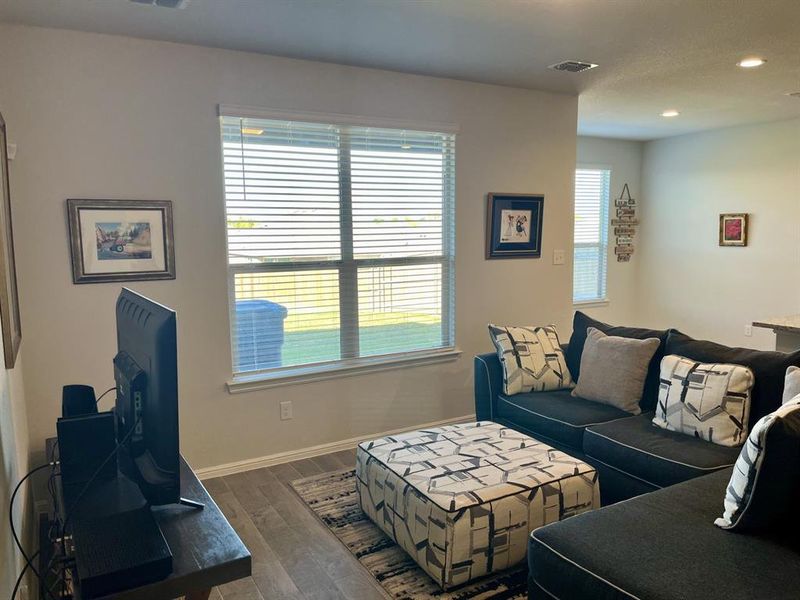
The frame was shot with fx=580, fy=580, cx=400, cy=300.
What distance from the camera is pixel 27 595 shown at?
5.53 feet

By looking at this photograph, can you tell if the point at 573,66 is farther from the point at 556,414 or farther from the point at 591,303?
the point at 591,303

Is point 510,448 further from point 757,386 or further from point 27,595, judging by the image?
point 27,595

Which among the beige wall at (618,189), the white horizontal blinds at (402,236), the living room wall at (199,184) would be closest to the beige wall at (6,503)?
the living room wall at (199,184)

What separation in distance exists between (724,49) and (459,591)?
3.19 m

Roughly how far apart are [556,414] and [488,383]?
1.66ft

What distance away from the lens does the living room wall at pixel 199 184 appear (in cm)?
287

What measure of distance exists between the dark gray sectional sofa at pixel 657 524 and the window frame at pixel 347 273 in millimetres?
1181

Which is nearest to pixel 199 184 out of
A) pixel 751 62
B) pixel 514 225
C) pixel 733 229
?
pixel 514 225

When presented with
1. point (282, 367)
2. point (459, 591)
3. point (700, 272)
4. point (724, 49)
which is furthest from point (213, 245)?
point (700, 272)

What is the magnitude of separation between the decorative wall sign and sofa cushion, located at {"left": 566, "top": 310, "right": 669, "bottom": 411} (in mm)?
3444

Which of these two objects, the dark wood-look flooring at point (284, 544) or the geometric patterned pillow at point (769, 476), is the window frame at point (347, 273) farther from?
the geometric patterned pillow at point (769, 476)

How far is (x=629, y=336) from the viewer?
3.38 meters

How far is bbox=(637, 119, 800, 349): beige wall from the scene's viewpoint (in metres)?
5.64

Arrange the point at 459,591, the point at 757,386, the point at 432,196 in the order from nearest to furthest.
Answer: the point at 459,591 < the point at 757,386 < the point at 432,196
